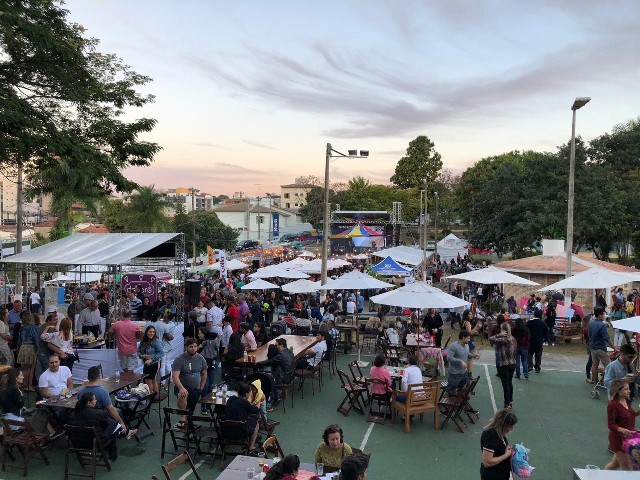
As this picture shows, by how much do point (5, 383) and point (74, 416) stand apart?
1.49m

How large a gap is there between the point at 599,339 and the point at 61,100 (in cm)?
1272

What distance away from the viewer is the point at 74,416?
648cm

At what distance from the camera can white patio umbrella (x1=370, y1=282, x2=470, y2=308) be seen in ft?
34.5

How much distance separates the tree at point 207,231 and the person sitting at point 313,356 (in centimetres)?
4990

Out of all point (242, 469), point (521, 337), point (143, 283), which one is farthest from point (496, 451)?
point (143, 283)

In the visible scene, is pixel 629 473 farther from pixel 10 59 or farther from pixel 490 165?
pixel 490 165

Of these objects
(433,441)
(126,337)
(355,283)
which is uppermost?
(355,283)

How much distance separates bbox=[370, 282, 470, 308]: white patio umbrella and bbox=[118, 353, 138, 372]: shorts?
4800 mm

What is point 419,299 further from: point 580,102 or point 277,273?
point 277,273

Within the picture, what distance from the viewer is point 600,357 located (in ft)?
33.9

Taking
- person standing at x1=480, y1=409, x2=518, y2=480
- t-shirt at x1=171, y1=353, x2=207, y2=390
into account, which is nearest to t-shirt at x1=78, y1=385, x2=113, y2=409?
t-shirt at x1=171, y1=353, x2=207, y2=390

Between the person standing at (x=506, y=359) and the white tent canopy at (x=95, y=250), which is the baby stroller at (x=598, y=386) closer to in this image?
the person standing at (x=506, y=359)

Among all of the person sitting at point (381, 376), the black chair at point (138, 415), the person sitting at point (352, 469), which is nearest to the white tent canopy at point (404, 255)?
the person sitting at point (381, 376)

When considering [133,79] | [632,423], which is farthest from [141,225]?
[632,423]
